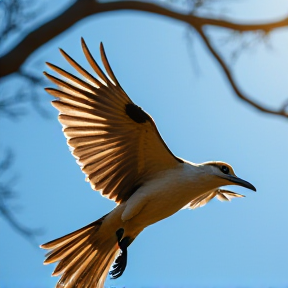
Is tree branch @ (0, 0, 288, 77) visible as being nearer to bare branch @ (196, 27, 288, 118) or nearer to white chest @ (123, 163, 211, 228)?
bare branch @ (196, 27, 288, 118)

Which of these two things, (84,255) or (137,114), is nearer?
(137,114)

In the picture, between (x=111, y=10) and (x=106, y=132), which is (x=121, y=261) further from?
(x=111, y=10)

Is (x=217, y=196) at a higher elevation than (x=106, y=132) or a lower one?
lower

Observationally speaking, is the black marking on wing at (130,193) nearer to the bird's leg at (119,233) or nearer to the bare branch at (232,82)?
the bird's leg at (119,233)

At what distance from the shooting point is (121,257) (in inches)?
Result: 188

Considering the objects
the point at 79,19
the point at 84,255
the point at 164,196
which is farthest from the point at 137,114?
the point at 79,19

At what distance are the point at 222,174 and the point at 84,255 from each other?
125 cm

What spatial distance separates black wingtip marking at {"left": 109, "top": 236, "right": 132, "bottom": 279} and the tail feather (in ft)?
0.35

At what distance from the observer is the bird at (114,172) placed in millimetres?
4648

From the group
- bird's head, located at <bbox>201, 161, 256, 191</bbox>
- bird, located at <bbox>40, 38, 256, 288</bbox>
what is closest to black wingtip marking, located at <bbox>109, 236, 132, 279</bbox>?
bird, located at <bbox>40, 38, 256, 288</bbox>

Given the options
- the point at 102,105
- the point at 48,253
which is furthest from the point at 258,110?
the point at 48,253

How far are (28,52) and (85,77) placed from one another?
158 cm

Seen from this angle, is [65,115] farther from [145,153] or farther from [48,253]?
[48,253]

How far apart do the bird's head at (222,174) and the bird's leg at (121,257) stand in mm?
797
